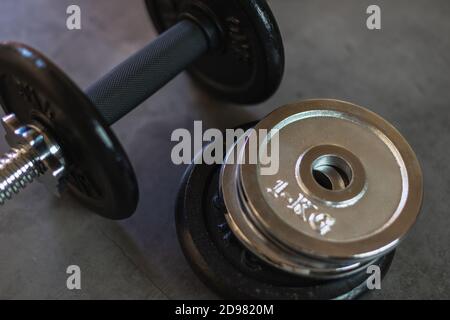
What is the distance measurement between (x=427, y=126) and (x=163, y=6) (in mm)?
670

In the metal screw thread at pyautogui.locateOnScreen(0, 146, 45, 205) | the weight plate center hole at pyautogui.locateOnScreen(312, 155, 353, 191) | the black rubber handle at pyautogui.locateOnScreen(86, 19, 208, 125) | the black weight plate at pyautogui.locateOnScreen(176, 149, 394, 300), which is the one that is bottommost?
the black weight plate at pyautogui.locateOnScreen(176, 149, 394, 300)

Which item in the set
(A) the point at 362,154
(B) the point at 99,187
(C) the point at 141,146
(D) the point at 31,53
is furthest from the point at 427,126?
(D) the point at 31,53

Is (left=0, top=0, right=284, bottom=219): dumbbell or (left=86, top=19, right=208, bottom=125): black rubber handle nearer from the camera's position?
(left=0, top=0, right=284, bottom=219): dumbbell

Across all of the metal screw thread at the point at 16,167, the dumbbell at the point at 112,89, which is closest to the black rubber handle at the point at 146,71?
the dumbbell at the point at 112,89

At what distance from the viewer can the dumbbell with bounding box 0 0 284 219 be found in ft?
2.28

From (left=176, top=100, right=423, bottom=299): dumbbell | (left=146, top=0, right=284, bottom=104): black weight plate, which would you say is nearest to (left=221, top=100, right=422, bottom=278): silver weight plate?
(left=176, top=100, right=423, bottom=299): dumbbell

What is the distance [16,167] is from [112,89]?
0.21 m

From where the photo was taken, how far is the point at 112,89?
2.83 feet

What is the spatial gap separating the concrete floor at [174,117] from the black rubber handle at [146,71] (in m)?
0.21

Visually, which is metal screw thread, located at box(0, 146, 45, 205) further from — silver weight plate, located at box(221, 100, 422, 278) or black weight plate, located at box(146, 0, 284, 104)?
black weight plate, located at box(146, 0, 284, 104)

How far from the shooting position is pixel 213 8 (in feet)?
3.14

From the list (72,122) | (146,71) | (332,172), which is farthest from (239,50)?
(72,122)

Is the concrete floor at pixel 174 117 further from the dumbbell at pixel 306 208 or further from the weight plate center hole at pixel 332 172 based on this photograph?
the weight plate center hole at pixel 332 172

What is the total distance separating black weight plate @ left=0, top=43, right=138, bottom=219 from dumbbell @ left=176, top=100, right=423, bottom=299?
171 mm
